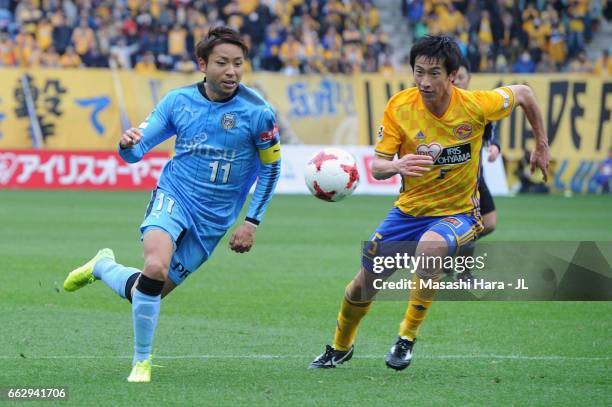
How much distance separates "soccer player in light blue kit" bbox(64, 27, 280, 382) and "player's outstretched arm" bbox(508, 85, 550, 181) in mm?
1685

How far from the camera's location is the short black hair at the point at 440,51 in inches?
285

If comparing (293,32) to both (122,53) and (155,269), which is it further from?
(155,269)

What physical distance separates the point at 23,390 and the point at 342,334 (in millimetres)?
2253

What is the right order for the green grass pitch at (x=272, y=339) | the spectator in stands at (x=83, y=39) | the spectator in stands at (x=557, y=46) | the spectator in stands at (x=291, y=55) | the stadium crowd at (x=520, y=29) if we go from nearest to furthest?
1. the green grass pitch at (x=272, y=339)
2. the spectator in stands at (x=83, y=39)
3. the spectator in stands at (x=291, y=55)
4. the stadium crowd at (x=520, y=29)
5. the spectator in stands at (x=557, y=46)

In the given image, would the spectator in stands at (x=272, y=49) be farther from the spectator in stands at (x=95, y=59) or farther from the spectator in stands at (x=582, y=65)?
the spectator in stands at (x=582, y=65)

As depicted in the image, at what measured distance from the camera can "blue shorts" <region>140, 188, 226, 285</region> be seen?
709 centimetres

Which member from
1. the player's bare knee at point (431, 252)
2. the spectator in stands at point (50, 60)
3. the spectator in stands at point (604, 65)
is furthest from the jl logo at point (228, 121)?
the spectator in stands at point (604, 65)

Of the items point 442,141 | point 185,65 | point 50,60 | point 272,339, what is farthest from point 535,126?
point 50,60

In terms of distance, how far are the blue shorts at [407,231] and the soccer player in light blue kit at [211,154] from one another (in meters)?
0.78

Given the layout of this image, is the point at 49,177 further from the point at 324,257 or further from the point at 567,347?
the point at 567,347

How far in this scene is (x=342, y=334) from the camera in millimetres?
7738

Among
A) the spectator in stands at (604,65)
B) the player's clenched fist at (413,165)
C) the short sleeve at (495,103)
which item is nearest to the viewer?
the player's clenched fist at (413,165)

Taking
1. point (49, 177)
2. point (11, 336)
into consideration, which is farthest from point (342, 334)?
point (49, 177)

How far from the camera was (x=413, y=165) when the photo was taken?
703 centimetres
